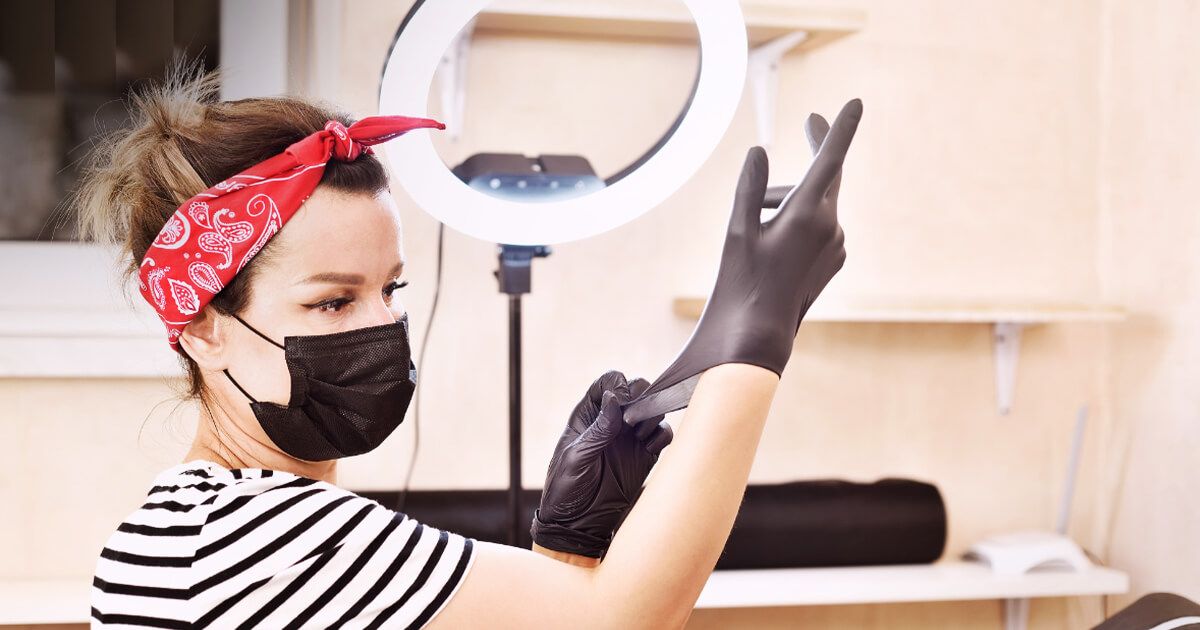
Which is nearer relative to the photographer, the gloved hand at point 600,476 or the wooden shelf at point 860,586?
the gloved hand at point 600,476

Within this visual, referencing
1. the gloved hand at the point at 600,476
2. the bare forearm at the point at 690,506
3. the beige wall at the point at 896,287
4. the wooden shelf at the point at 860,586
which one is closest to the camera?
the bare forearm at the point at 690,506

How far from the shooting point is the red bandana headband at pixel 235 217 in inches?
29.4

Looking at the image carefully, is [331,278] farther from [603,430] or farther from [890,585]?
[890,585]

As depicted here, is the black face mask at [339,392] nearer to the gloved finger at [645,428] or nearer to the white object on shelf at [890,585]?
the gloved finger at [645,428]

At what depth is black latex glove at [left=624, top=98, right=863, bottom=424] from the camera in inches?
24.6

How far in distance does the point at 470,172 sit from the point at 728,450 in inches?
19.6

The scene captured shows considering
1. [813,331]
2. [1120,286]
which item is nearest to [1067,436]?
[1120,286]

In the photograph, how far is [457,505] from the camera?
1.53 metres

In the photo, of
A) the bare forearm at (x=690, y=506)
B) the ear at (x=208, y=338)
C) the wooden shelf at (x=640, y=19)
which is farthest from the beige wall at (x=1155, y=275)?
the ear at (x=208, y=338)

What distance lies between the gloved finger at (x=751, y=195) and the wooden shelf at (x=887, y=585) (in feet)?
3.19

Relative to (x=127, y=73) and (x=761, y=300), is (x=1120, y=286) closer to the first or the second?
(x=761, y=300)

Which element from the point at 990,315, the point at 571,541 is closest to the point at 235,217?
the point at 571,541

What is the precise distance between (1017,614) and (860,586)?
0.49m

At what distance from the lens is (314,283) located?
758 millimetres
